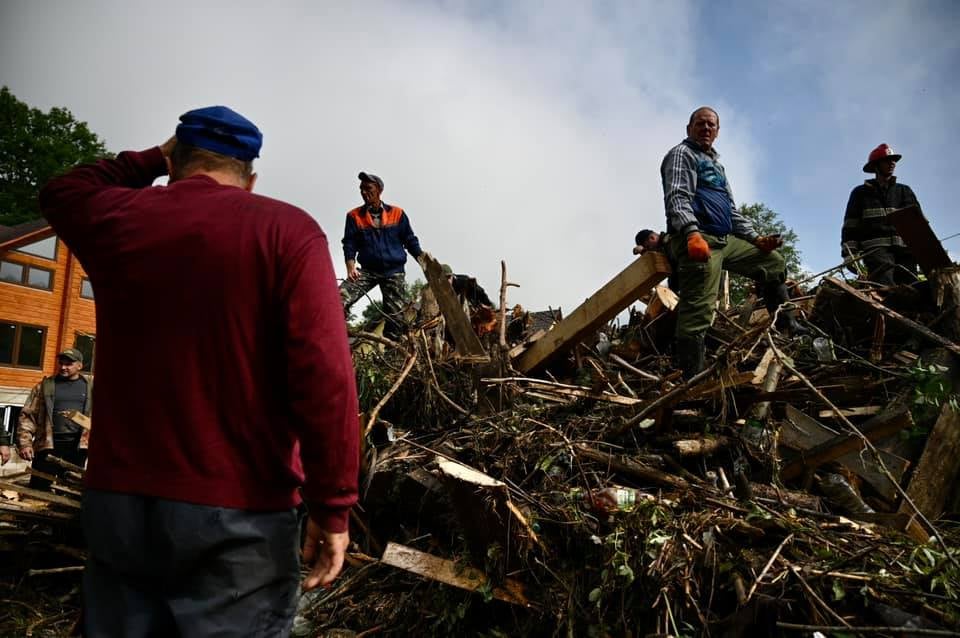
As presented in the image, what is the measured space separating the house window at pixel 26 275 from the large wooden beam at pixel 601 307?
2615 cm

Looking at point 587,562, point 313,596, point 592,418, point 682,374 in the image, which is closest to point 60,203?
point 587,562

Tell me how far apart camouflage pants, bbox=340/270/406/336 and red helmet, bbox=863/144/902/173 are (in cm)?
535

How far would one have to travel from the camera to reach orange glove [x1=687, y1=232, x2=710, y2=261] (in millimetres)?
4004

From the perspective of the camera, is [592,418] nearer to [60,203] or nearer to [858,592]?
[858,592]

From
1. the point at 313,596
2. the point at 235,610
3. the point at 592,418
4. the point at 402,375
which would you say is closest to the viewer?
the point at 235,610

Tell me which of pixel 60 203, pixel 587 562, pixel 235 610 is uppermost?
pixel 60 203

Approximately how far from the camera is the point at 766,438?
370 cm

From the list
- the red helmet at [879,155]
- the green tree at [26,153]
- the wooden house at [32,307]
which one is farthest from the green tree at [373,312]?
the green tree at [26,153]

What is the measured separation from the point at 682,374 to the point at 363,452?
2389 mm

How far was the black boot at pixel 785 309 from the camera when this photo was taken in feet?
15.7

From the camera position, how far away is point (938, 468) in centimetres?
347

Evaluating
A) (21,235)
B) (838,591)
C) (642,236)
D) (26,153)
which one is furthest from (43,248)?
(838,591)

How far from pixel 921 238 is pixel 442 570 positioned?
4.39 metres

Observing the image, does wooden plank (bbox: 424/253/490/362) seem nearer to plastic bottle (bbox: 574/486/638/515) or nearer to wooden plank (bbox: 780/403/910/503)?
plastic bottle (bbox: 574/486/638/515)
